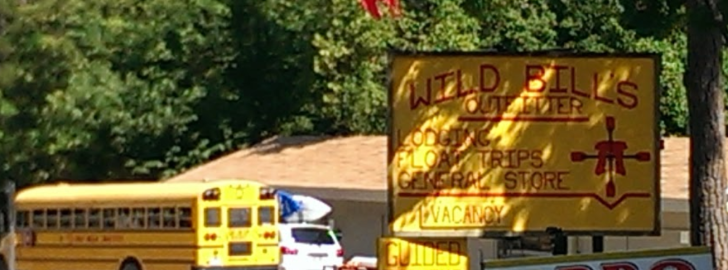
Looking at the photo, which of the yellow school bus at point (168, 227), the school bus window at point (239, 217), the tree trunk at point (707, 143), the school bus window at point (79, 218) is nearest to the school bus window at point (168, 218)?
the yellow school bus at point (168, 227)

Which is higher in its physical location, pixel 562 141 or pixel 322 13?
pixel 322 13

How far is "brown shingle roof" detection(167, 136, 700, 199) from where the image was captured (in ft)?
122

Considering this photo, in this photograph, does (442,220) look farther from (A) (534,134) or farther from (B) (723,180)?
(B) (723,180)

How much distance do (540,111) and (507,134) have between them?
0.32m

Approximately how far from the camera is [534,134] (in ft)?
43.7

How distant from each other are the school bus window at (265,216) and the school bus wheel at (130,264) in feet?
8.86

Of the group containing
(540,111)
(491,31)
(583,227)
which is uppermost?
(491,31)

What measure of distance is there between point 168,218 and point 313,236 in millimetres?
6086

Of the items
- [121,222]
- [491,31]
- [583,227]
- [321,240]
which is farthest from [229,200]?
[583,227]

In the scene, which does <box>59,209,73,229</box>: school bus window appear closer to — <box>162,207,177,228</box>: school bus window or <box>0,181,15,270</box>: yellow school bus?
<box>0,181,15,270</box>: yellow school bus

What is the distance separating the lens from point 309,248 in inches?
1533

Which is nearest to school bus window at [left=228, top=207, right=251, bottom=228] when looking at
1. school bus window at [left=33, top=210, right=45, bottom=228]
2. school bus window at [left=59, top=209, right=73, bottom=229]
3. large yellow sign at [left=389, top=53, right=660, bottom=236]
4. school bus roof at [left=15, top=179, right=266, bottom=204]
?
school bus roof at [left=15, top=179, right=266, bottom=204]

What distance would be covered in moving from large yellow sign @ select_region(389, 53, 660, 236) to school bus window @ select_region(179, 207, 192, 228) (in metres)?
20.2

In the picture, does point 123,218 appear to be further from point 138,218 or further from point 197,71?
point 197,71
